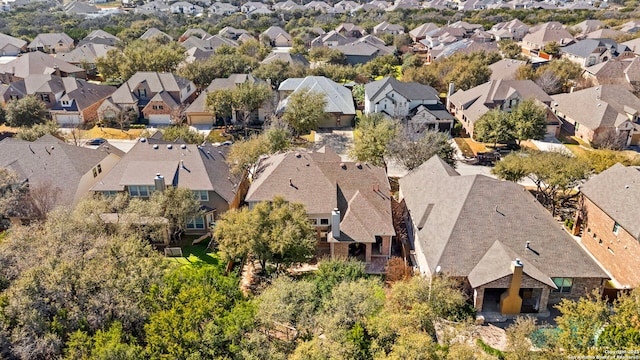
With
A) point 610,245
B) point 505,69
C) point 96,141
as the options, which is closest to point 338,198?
point 610,245

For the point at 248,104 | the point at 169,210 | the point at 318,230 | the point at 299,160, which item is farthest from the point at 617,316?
the point at 248,104

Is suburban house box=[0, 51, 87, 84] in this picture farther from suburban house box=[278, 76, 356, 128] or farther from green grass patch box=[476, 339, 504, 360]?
green grass patch box=[476, 339, 504, 360]

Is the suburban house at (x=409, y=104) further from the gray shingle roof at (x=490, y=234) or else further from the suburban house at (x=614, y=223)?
the gray shingle roof at (x=490, y=234)

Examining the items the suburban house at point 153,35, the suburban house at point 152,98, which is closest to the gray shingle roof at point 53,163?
the suburban house at point 152,98

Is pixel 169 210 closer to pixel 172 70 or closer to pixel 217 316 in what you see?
pixel 217 316

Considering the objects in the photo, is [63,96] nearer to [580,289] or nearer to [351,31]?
[580,289]

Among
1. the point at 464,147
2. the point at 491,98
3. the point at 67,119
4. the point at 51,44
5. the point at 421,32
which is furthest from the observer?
the point at 421,32
